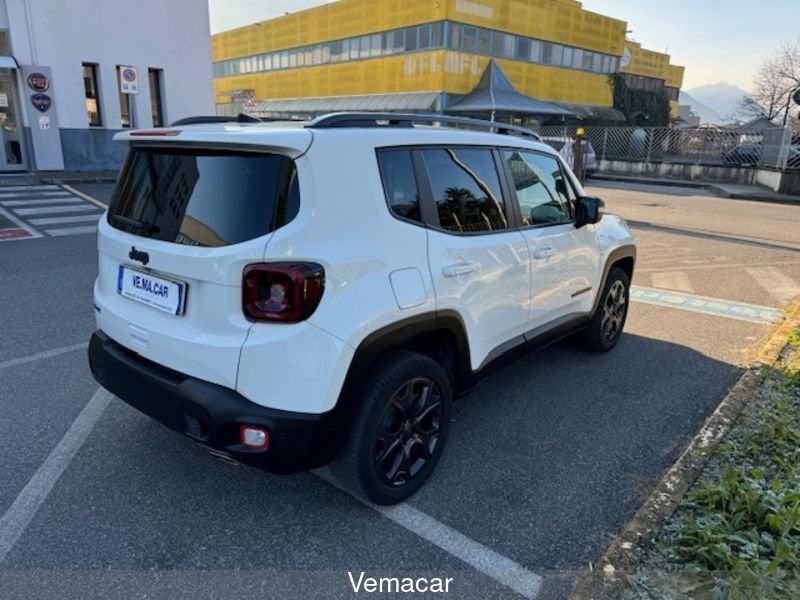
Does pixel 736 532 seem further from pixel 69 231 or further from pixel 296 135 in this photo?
pixel 69 231

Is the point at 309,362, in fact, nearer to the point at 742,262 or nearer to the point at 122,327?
the point at 122,327

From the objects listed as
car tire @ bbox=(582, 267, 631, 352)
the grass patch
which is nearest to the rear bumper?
the grass patch

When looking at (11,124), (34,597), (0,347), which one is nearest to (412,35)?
(11,124)

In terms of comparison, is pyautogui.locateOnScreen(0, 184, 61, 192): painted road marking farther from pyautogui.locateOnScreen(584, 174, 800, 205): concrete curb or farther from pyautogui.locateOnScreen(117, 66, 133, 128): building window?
pyautogui.locateOnScreen(584, 174, 800, 205): concrete curb

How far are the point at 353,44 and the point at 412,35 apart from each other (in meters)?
6.16

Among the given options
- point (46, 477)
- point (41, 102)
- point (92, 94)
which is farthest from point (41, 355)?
point (92, 94)

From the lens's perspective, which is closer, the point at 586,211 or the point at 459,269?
the point at 459,269

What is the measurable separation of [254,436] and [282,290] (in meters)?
0.62

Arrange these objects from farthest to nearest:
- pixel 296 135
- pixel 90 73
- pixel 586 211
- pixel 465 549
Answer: pixel 90 73 < pixel 586 211 < pixel 465 549 < pixel 296 135

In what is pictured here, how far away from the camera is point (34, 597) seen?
2.33 meters

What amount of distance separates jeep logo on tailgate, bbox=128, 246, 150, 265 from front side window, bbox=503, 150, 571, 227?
214 cm

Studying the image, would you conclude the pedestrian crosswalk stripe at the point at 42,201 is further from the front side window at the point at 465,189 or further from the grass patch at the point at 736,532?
the grass patch at the point at 736,532

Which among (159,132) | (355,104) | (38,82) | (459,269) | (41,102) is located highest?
(355,104)

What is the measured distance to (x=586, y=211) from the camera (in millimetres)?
4176
